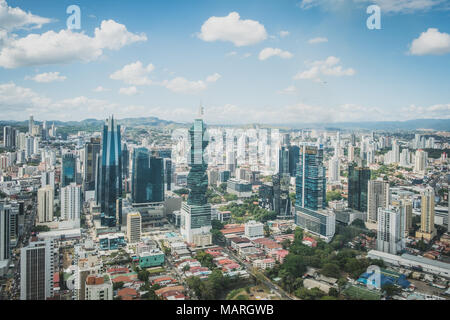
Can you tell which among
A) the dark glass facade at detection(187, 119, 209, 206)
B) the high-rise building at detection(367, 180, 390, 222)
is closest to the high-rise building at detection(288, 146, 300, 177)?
the high-rise building at detection(367, 180, 390, 222)

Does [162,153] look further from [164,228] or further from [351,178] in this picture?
[351,178]

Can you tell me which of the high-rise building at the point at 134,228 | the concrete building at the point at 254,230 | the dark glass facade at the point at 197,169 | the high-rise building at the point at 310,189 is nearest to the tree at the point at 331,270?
the concrete building at the point at 254,230

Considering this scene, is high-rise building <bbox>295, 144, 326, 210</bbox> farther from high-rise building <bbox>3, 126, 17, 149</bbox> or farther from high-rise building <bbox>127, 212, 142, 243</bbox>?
high-rise building <bbox>3, 126, 17, 149</bbox>

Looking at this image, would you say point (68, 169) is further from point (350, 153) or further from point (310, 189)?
point (350, 153)

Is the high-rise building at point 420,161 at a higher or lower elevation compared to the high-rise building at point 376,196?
higher

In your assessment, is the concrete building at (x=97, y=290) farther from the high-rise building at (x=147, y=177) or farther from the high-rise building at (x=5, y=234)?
the high-rise building at (x=147, y=177)

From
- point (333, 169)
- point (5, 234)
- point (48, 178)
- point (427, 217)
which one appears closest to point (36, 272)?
point (5, 234)
